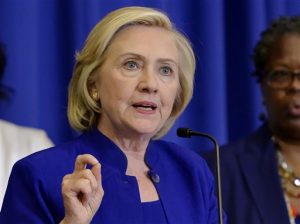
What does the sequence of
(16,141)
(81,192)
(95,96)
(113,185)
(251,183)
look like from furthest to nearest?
(16,141), (251,183), (95,96), (113,185), (81,192)

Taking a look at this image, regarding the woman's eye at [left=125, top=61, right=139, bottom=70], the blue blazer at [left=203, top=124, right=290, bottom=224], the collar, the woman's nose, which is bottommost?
the blue blazer at [left=203, top=124, right=290, bottom=224]

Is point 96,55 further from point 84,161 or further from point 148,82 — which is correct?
point 84,161

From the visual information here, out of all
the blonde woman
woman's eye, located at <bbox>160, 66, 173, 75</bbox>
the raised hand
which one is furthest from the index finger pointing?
woman's eye, located at <bbox>160, 66, 173, 75</bbox>

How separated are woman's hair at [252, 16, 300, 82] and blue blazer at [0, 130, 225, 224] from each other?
0.63 metres

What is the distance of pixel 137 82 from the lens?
1421 millimetres

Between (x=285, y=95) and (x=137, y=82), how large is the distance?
743 mm

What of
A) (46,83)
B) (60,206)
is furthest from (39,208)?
(46,83)

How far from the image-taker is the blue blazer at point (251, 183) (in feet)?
6.33

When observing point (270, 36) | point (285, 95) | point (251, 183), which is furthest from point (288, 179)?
point (270, 36)

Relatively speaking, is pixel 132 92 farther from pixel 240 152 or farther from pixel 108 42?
pixel 240 152

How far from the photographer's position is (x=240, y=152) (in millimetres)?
2039

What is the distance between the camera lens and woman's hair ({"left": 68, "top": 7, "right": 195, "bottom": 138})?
1.47 meters

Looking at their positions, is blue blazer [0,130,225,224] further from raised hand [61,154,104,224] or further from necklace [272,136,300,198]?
necklace [272,136,300,198]

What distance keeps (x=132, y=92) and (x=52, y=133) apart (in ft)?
2.95
